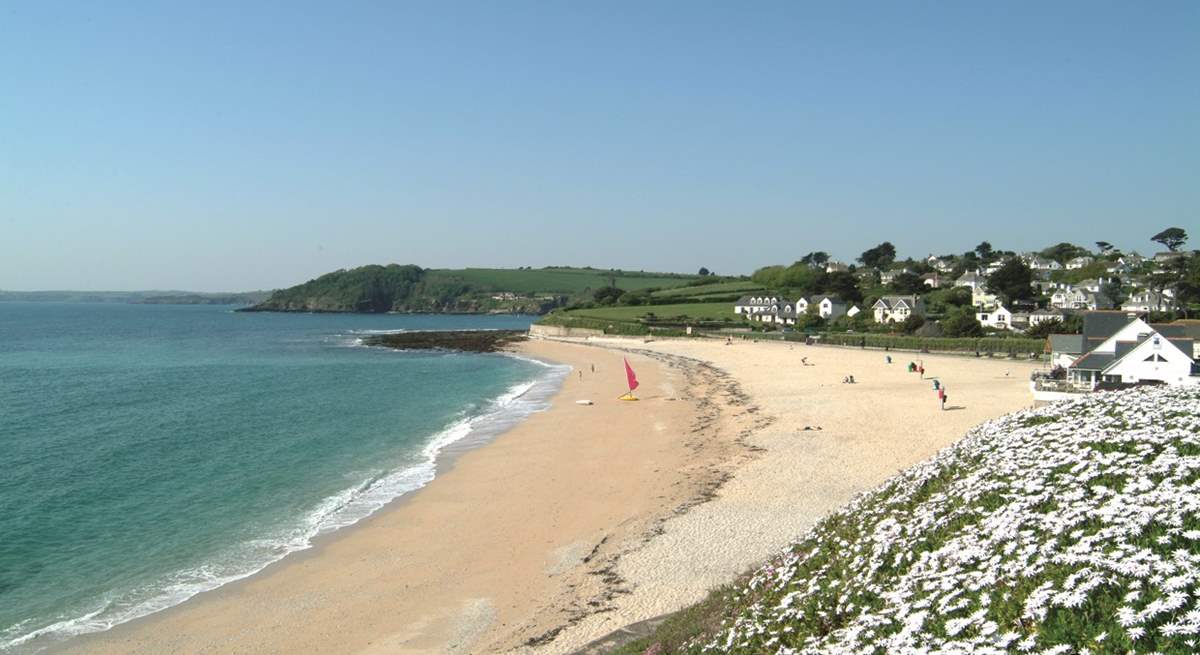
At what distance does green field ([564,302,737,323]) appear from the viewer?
361ft

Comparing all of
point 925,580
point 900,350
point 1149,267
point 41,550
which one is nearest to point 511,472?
point 41,550

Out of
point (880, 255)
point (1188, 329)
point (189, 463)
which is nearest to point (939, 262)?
point (880, 255)

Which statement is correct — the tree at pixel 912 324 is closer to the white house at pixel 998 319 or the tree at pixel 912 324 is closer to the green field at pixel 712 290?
the white house at pixel 998 319

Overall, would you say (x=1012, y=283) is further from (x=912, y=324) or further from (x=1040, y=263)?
(x=1040, y=263)

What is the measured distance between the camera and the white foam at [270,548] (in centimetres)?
1532

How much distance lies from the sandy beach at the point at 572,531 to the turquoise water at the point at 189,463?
152cm

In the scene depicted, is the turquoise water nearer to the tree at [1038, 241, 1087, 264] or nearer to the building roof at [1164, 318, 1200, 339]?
the building roof at [1164, 318, 1200, 339]

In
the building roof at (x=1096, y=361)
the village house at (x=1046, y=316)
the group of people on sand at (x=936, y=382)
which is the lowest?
the group of people on sand at (x=936, y=382)

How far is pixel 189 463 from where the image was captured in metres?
28.8

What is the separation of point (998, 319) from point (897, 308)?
38.5 feet

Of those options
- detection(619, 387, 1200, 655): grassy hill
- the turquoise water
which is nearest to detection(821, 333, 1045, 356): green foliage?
the turquoise water

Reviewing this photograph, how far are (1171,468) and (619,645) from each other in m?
7.26

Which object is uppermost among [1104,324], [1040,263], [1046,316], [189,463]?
[1040,263]

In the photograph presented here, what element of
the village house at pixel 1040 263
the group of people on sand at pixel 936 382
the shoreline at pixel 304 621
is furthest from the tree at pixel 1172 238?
the shoreline at pixel 304 621
